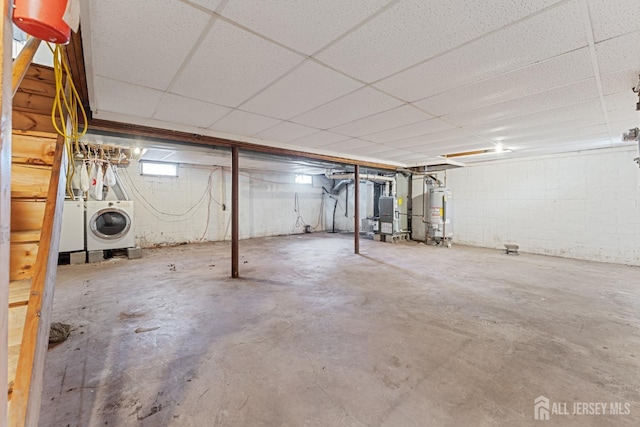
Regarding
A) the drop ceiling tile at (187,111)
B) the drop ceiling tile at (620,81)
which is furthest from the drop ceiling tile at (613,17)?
the drop ceiling tile at (187,111)

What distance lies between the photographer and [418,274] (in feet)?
13.4

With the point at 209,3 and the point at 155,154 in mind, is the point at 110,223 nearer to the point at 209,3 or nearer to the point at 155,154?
the point at 155,154

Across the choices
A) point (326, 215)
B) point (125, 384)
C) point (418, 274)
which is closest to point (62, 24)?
point (125, 384)

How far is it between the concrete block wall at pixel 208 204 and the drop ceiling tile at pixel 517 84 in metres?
6.10

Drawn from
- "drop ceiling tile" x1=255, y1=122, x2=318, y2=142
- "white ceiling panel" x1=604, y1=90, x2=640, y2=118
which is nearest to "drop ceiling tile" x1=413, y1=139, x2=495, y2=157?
"white ceiling panel" x1=604, y1=90, x2=640, y2=118

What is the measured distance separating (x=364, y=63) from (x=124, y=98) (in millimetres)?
2207

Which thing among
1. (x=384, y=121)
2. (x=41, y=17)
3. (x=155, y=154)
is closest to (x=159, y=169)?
(x=155, y=154)

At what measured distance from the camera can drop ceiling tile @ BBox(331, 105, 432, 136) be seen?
2.84 metres

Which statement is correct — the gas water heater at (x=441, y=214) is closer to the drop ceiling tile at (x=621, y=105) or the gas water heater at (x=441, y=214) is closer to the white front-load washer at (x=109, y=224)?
the drop ceiling tile at (x=621, y=105)

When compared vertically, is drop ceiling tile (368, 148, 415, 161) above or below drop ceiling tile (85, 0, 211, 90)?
above

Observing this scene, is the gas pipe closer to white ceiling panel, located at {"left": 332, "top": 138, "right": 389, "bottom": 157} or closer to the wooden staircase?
the wooden staircase

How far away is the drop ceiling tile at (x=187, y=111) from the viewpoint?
101 inches

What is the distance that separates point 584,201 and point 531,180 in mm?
939

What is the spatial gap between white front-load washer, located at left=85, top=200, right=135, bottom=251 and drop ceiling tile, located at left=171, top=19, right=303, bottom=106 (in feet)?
12.5
